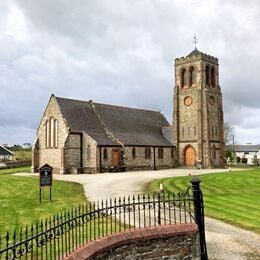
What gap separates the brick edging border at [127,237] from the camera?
9062 mm

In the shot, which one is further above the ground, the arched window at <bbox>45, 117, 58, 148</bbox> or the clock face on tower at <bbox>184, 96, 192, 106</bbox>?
the clock face on tower at <bbox>184, 96, 192, 106</bbox>

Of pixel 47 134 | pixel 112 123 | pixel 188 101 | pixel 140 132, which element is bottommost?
pixel 47 134

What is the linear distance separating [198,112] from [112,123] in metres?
13.5

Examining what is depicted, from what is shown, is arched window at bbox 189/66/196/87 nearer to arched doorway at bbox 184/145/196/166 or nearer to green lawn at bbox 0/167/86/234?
arched doorway at bbox 184/145/196/166

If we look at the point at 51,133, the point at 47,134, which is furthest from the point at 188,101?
the point at 47,134

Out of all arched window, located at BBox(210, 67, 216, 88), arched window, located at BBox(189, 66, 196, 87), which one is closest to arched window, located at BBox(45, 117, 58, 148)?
arched window, located at BBox(189, 66, 196, 87)

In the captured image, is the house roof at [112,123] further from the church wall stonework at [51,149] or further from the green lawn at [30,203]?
the green lawn at [30,203]

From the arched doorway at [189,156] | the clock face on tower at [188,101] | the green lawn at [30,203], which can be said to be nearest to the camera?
the green lawn at [30,203]

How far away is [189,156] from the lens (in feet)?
183

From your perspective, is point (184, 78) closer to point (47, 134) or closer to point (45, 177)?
point (47, 134)

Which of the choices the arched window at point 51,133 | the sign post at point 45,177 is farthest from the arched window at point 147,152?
the sign post at point 45,177

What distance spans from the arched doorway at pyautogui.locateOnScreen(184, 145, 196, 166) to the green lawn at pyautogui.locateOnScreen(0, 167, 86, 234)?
31956mm

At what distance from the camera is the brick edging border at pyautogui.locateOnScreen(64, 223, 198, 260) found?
9.06 meters

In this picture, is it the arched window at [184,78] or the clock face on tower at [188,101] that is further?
the arched window at [184,78]
